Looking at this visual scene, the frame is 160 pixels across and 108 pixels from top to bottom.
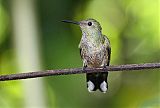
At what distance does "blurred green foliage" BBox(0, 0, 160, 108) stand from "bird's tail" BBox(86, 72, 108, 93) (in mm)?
4018

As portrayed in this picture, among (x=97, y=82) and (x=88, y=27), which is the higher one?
(x=88, y=27)

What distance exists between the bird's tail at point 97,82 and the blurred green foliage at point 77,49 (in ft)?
13.2

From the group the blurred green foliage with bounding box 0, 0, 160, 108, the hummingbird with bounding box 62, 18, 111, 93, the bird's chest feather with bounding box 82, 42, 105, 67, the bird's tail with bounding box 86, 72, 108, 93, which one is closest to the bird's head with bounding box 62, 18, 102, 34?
the hummingbird with bounding box 62, 18, 111, 93

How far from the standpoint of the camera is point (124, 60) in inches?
443

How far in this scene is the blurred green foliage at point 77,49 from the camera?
9.74m

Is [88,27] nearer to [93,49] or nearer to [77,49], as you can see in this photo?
[93,49]

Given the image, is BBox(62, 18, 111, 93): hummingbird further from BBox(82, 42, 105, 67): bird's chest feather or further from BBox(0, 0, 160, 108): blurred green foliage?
BBox(0, 0, 160, 108): blurred green foliage

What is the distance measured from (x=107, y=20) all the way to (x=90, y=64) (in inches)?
314

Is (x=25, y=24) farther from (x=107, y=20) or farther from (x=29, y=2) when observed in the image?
(x=107, y=20)

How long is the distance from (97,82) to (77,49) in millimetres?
5407

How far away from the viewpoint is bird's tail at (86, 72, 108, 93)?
15.0 feet

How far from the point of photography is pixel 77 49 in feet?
33.3

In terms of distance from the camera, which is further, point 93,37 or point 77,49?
point 77,49

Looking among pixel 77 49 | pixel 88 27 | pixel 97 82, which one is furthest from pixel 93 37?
pixel 77 49
